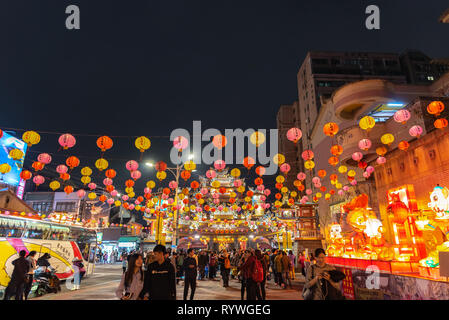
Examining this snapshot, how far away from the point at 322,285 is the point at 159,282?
259cm

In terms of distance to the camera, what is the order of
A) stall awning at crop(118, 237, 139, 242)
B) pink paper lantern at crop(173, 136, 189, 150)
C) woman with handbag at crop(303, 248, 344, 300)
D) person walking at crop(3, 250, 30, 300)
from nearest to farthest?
woman with handbag at crop(303, 248, 344, 300)
person walking at crop(3, 250, 30, 300)
pink paper lantern at crop(173, 136, 189, 150)
stall awning at crop(118, 237, 139, 242)

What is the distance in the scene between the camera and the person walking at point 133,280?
4320 mm

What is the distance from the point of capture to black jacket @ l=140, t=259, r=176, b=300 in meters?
4.27

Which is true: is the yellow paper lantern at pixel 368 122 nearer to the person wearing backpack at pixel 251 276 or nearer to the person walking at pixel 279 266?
the person walking at pixel 279 266

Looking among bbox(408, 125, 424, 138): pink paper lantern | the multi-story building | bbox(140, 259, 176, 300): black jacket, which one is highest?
the multi-story building

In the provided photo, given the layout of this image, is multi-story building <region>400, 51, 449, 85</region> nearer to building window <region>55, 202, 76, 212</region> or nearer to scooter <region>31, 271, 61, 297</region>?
scooter <region>31, 271, 61, 297</region>

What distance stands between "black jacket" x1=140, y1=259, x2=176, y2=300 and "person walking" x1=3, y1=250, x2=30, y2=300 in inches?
241

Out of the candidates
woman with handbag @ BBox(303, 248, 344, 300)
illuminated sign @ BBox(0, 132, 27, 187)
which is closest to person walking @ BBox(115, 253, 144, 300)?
woman with handbag @ BBox(303, 248, 344, 300)

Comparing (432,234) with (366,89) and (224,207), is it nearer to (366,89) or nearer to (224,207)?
(366,89)

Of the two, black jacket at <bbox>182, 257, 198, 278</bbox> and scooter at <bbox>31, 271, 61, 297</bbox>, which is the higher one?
black jacket at <bbox>182, 257, 198, 278</bbox>

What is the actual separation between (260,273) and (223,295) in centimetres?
437

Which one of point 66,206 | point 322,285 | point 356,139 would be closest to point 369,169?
point 356,139

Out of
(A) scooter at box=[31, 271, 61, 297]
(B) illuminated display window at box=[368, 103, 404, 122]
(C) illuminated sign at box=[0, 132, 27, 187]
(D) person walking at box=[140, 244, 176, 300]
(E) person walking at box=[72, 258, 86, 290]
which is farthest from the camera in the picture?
(C) illuminated sign at box=[0, 132, 27, 187]

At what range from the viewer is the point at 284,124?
6097cm
